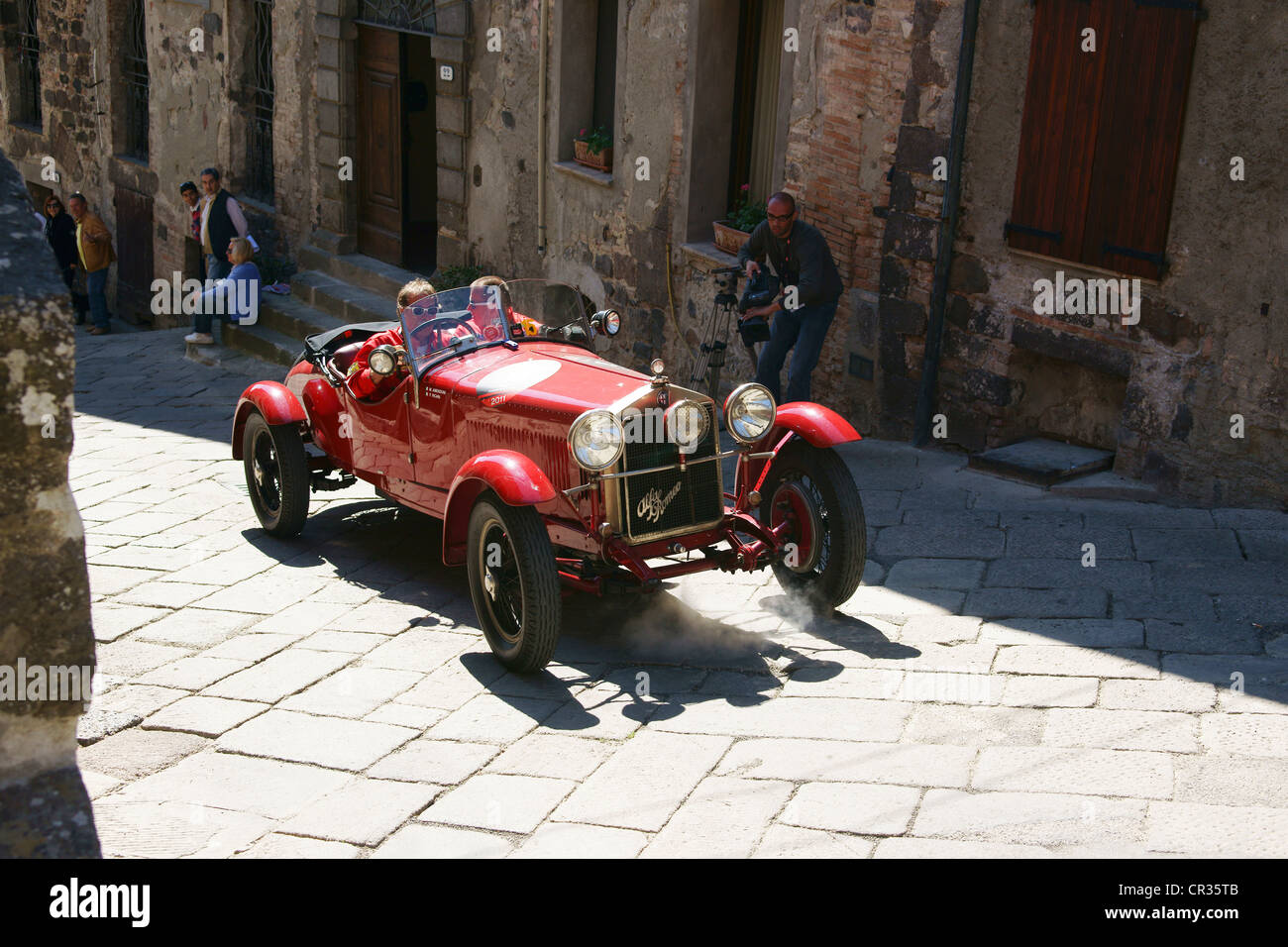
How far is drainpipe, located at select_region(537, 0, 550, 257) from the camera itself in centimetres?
1138

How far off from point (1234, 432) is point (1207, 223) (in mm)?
1087

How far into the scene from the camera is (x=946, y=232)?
8445 millimetres

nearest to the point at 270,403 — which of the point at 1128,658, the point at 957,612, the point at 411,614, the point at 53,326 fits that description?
the point at 411,614

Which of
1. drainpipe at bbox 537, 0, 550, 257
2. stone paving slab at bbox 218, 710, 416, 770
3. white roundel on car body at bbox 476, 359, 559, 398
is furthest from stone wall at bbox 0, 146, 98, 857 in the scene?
drainpipe at bbox 537, 0, 550, 257

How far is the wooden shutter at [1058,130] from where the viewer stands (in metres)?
7.66

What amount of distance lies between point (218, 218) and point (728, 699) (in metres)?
9.77

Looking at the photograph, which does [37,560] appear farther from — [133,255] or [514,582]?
[133,255]

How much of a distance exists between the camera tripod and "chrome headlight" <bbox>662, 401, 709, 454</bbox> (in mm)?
3062

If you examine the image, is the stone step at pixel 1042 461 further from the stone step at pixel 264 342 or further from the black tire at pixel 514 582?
the stone step at pixel 264 342

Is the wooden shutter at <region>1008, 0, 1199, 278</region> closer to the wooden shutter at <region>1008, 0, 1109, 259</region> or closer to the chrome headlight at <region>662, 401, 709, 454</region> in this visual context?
the wooden shutter at <region>1008, 0, 1109, 259</region>

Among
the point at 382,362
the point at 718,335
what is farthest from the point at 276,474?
the point at 718,335

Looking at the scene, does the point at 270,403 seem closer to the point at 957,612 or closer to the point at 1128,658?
the point at 957,612

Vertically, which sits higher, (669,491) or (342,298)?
(669,491)

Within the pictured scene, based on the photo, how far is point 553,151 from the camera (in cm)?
1162
